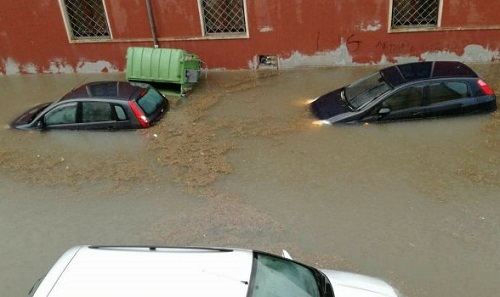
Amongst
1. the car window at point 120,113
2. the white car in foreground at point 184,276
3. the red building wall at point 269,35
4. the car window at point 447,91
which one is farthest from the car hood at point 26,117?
the car window at point 447,91

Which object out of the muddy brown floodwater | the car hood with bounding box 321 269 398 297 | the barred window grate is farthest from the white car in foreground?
the barred window grate

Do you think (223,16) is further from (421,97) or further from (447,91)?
(447,91)

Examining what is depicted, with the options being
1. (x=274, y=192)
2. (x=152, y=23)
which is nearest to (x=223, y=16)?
(x=152, y=23)

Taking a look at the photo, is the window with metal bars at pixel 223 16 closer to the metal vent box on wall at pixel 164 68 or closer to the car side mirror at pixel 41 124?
the metal vent box on wall at pixel 164 68

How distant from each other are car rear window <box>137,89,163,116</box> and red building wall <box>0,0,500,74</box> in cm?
257

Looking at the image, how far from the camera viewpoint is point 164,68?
457 inches

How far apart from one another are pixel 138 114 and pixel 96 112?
899mm

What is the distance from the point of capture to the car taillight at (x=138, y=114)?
9938 millimetres

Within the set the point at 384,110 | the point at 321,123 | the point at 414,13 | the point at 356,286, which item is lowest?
the point at 321,123

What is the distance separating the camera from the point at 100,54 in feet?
43.5

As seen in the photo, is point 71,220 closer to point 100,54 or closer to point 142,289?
point 142,289

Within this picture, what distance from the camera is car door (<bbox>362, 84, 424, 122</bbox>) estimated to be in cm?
934

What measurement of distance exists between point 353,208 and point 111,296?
4807 millimetres

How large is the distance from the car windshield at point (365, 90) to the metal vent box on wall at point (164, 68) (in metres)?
3.90
